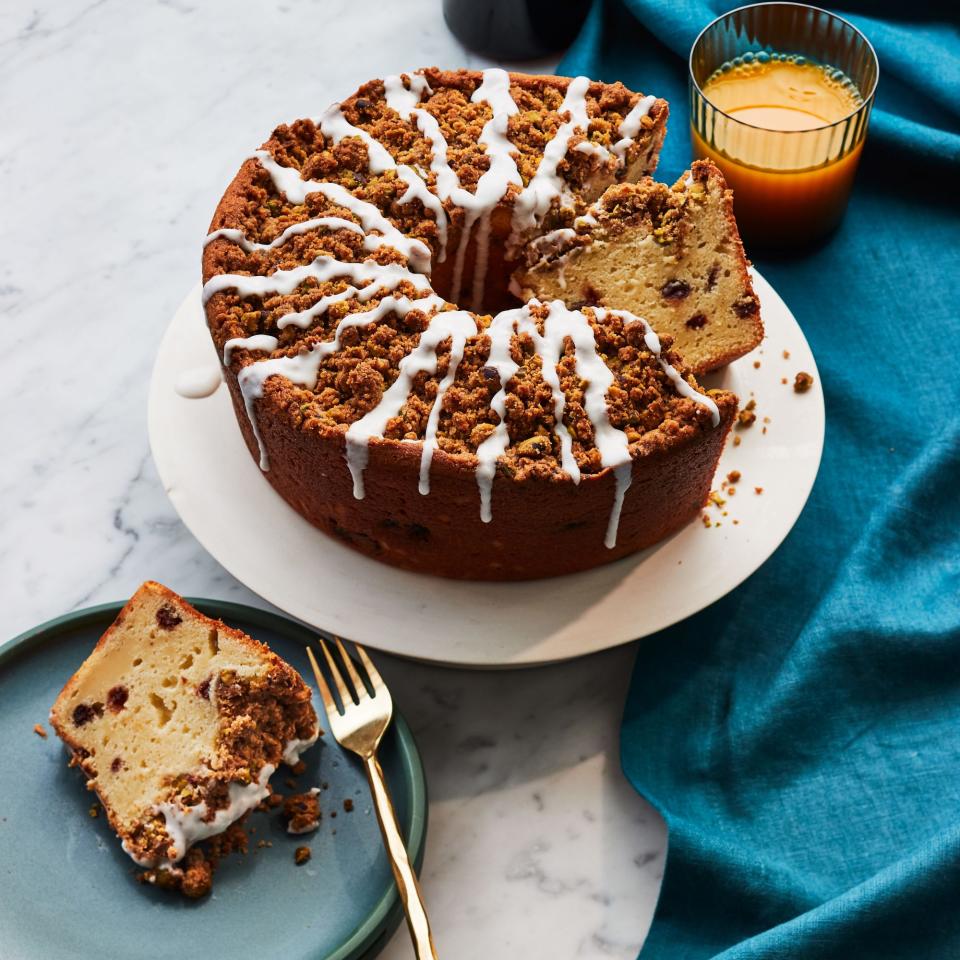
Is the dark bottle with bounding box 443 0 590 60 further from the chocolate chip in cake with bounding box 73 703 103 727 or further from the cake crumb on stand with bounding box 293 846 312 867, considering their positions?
the cake crumb on stand with bounding box 293 846 312 867

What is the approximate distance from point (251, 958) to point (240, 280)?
4.42ft

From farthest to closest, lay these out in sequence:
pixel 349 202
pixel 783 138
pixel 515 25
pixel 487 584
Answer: pixel 515 25 → pixel 783 138 → pixel 349 202 → pixel 487 584

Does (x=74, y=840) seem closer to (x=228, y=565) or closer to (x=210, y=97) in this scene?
(x=228, y=565)

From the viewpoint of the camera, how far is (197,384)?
325 centimetres

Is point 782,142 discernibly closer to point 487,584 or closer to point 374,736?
point 487,584

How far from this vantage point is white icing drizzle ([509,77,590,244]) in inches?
124

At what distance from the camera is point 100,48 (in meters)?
4.21

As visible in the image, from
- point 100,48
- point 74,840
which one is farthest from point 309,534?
point 100,48

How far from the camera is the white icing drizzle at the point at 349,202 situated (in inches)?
120

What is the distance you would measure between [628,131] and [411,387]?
2.98ft

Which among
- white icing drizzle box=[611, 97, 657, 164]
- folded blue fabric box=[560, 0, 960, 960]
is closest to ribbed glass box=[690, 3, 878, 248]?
folded blue fabric box=[560, 0, 960, 960]

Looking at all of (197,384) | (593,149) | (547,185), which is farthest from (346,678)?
(593,149)

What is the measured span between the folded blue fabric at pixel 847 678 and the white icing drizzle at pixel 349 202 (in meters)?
0.98

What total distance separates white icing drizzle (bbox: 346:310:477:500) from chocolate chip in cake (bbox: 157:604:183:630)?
44 cm
